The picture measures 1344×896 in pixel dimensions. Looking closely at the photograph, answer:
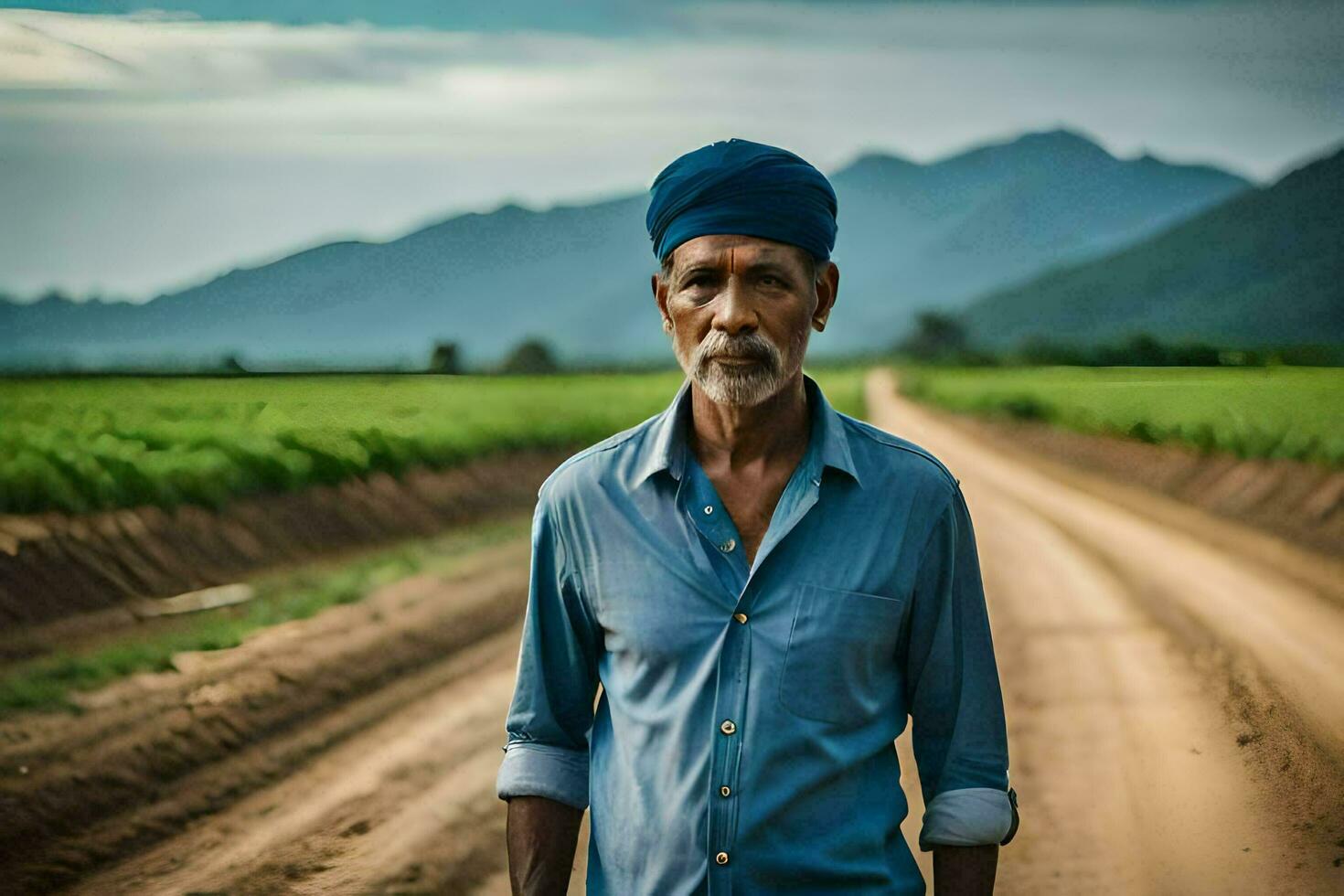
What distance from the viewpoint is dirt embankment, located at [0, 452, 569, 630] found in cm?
600

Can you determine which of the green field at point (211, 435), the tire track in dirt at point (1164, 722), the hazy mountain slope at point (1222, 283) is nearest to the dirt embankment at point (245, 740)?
the green field at point (211, 435)

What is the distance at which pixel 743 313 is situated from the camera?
174 centimetres

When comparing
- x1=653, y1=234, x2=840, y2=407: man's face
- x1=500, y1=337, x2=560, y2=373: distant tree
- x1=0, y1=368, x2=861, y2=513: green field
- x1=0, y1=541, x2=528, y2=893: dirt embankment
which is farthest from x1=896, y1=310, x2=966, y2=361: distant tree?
x1=653, y1=234, x2=840, y2=407: man's face

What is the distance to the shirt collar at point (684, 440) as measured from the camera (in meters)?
1.70

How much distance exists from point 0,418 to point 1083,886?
4.98 metres

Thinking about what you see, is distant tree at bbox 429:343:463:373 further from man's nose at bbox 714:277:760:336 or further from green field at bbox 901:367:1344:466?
man's nose at bbox 714:277:760:336

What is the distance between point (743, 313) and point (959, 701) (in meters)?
0.57

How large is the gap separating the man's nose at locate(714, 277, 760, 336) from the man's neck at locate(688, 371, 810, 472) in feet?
0.35

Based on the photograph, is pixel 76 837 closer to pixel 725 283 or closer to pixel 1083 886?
pixel 1083 886

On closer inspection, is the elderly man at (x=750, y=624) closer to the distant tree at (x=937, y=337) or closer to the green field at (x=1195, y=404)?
the green field at (x=1195, y=404)

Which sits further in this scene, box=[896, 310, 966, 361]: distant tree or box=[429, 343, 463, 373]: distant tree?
box=[896, 310, 966, 361]: distant tree

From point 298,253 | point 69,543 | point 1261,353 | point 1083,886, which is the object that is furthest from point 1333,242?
point 69,543

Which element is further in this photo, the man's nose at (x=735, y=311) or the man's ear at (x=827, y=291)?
the man's ear at (x=827, y=291)

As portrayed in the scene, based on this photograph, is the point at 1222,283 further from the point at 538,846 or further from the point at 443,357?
the point at 538,846
